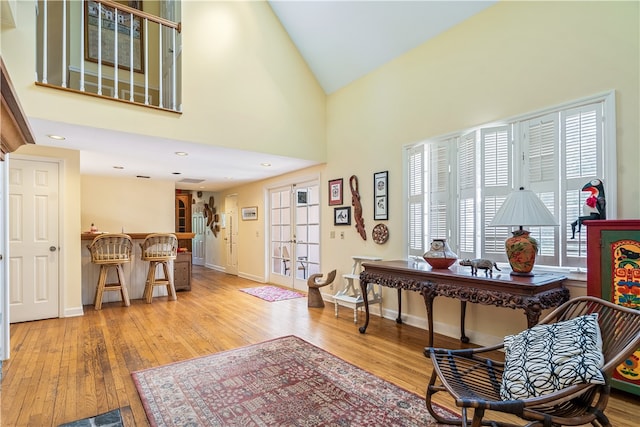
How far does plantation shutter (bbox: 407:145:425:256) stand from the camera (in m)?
3.77

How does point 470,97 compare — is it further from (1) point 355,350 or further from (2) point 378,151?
(1) point 355,350

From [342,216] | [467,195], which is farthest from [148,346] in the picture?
[467,195]

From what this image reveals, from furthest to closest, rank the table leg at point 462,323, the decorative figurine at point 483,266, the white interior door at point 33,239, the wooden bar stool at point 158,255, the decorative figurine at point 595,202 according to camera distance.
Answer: the wooden bar stool at point 158,255 → the white interior door at point 33,239 → the table leg at point 462,323 → the decorative figurine at point 483,266 → the decorative figurine at point 595,202

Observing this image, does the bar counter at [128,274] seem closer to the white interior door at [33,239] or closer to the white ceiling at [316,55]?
the white interior door at [33,239]

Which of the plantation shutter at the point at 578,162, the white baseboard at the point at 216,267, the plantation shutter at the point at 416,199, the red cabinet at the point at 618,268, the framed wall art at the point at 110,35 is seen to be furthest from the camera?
the white baseboard at the point at 216,267

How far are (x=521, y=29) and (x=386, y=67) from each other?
5.28 feet

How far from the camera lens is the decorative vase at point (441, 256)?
302cm

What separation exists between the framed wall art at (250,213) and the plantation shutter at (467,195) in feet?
15.1

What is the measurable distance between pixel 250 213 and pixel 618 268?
6168 mm

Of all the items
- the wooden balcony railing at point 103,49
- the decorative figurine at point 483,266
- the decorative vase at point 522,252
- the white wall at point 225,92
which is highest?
the wooden balcony railing at point 103,49

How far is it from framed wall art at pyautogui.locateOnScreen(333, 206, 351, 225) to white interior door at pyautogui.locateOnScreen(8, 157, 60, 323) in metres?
3.72

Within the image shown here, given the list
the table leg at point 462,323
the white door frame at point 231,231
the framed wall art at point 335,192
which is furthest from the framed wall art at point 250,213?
the table leg at point 462,323

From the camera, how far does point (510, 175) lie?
3004 millimetres

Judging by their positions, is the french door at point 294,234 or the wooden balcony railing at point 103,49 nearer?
the wooden balcony railing at point 103,49
